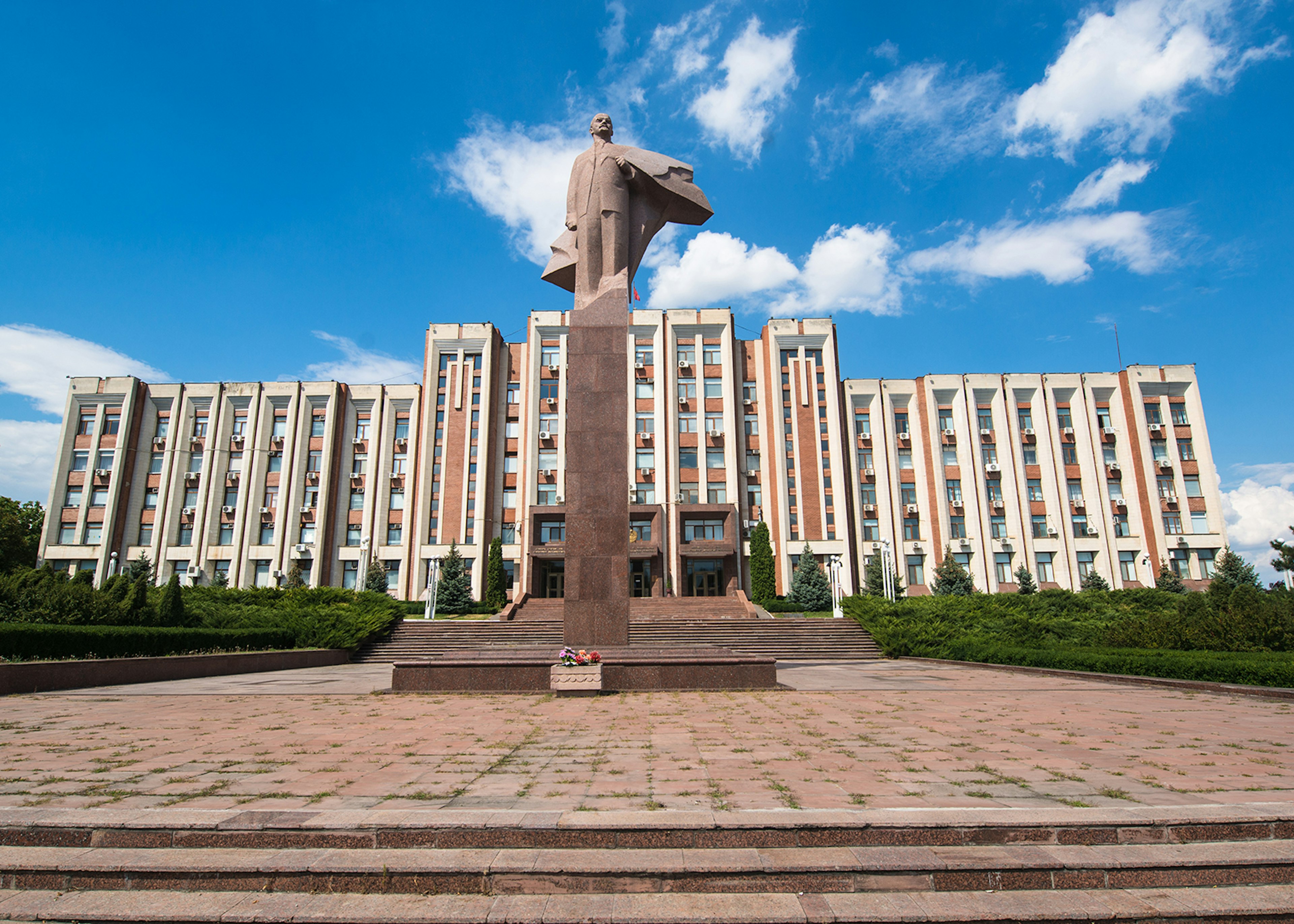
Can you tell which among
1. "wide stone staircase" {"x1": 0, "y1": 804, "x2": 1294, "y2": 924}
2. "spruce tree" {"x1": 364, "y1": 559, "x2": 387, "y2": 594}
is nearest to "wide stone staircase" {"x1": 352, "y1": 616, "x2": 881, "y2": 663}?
"spruce tree" {"x1": 364, "y1": 559, "x2": 387, "y2": 594}

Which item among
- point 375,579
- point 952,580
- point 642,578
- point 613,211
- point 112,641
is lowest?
point 112,641

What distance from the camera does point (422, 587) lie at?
1602 inches

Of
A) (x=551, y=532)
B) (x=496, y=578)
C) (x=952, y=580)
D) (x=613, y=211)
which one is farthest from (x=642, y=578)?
(x=613, y=211)

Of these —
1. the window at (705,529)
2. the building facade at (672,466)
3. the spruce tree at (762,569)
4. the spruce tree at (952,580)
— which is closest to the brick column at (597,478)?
the spruce tree at (762,569)

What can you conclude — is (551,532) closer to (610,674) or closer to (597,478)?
(597,478)

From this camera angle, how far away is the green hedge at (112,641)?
12492 millimetres

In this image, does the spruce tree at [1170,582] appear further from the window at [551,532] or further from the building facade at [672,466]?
the window at [551,532]

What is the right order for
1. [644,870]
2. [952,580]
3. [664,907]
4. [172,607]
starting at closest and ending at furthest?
1. [664,907]
2. [644,870]
3. [172,607]
4. [952,580]

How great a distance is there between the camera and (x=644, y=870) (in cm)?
331

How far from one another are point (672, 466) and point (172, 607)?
88.4 feet

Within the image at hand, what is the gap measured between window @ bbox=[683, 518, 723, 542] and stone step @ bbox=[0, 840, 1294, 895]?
3680 centimetres

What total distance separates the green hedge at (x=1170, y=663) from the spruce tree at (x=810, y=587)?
19244 mm

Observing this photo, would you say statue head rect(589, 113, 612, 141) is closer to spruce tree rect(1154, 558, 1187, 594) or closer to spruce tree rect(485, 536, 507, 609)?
spruce tree rect(485, 536, 507, 609)

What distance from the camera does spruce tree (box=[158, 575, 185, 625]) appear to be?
18.0 meters
